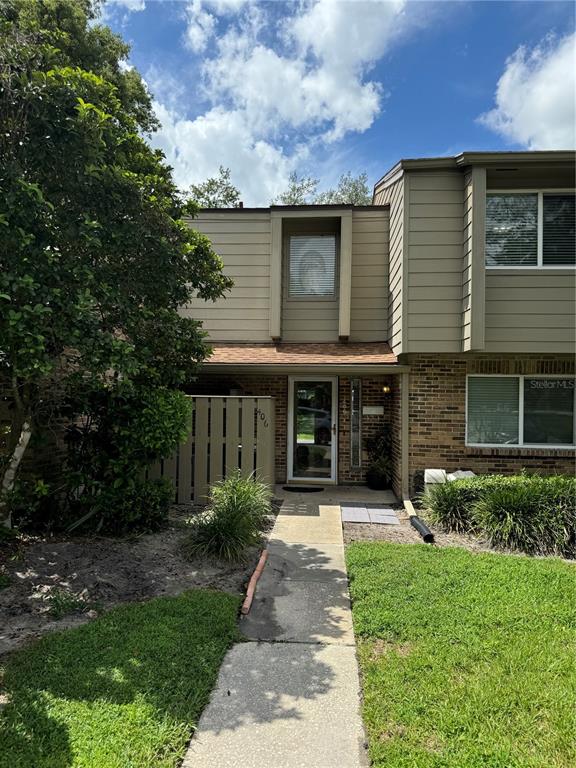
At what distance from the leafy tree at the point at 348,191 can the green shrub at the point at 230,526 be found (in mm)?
19861

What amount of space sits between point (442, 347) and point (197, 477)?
460 centimetres

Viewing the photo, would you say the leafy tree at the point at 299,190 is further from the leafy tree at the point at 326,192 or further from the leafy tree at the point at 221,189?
the leafy tree at the point at 221,189

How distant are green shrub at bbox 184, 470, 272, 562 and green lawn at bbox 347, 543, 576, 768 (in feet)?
4.18

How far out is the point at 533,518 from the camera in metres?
5.52

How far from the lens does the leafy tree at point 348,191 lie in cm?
2239

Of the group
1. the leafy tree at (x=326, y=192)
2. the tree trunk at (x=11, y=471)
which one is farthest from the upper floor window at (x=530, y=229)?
the leafy tree at (x=326, y=192)

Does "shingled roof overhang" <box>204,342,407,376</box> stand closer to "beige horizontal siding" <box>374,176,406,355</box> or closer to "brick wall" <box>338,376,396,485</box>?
"beige horizontal siding" <box>374,176,406,355</box>

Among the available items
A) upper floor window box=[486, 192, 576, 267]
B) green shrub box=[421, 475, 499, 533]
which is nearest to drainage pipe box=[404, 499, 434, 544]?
green shrub box=[421, 475, 499, 533]

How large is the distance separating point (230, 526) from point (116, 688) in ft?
8.04

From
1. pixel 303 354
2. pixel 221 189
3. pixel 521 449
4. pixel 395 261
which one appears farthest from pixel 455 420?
pixel 221 189

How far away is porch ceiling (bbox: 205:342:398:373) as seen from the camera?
25.8 feet

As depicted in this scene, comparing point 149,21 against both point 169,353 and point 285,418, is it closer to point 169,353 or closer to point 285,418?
point 169,353

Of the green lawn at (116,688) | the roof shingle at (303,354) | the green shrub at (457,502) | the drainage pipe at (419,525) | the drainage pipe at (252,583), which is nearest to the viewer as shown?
the green lawn at (116,688)

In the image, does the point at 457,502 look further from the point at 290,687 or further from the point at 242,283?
the point at 242,283
